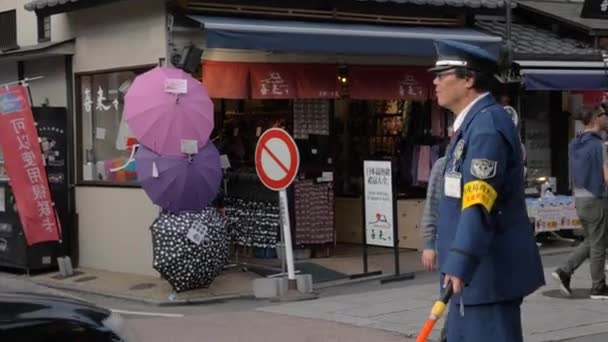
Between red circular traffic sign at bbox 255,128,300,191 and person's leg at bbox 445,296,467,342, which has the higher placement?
red circular traffic sign at bbox 255,128,300,191

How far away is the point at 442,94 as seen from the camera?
495 centimetres

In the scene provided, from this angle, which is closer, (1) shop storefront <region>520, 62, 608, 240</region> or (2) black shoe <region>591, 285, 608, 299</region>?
(2) black shoe <region>591, 285, 608, 299</region>

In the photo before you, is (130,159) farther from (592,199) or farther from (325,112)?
(592,199)

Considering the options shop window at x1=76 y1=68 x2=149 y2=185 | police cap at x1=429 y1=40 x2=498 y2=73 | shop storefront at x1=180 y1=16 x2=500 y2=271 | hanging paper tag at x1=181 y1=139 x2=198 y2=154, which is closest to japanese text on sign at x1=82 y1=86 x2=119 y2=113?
shop window at x1=76 y1=68 x2=149 y2=185

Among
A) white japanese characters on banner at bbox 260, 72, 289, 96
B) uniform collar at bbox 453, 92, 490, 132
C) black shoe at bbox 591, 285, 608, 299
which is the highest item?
white japanese characters on banner at bbox 260, 72, 289, 96

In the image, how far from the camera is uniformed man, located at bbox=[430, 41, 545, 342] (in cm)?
456

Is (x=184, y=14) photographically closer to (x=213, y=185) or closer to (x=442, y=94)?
(x=213, y=185)

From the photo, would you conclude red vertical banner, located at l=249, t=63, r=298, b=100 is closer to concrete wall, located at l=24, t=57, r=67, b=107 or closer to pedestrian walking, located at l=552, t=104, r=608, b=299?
concrete wall, located at l=24, t=57, r=67, b=107

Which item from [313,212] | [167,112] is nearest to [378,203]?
[313,212]

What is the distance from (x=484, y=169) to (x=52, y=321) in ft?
6.97

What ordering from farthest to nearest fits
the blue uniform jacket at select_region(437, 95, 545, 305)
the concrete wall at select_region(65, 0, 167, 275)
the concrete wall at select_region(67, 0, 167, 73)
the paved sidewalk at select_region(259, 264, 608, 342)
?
the concrete wall at select_region(65, 0, 167, 275) → the concrete wall at select_region(67, 0, 167, 73) → the paved sidewalk at select_region(259, 264, 608, 342) → the blue uniform jacket at select_region(437, 95, 545, 305)

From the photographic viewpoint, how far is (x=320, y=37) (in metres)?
11.7

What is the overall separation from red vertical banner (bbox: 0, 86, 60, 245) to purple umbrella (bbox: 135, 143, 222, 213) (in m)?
2.34

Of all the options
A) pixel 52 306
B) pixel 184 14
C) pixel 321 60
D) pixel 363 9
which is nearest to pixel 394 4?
pixel 363 9
